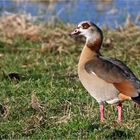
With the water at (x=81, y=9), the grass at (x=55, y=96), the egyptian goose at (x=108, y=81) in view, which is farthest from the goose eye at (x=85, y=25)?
the water at (x=81, y=9)

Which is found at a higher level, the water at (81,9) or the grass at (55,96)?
the grass at (55,96)

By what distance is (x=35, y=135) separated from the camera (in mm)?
6355

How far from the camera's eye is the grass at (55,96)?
642 centimetres

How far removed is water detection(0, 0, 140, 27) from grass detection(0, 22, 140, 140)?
2.70m

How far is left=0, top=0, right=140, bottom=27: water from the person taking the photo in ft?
48.5

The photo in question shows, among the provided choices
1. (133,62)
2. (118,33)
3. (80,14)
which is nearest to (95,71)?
(133,62)

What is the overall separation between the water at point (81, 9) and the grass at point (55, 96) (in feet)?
8.85

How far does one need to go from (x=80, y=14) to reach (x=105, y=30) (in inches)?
119

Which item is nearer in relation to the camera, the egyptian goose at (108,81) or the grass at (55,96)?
the grass at (55,96)

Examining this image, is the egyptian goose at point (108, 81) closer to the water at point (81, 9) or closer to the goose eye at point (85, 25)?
the goose eye at point (85, 25)

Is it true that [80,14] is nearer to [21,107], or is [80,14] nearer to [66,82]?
[66,82]

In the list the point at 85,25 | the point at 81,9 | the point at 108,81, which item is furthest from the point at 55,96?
the point at 81,9

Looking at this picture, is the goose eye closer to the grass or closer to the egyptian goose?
the egyptian goose

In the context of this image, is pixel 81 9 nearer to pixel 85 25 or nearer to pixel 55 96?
pixel 55 96
